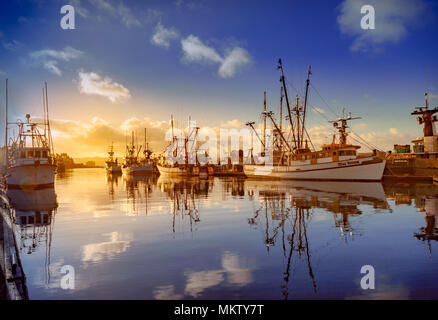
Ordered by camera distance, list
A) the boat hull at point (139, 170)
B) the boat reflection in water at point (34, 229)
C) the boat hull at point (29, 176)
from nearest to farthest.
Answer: the boat reflection in water at point (34, 229)
the boat hull at point (29, 176)
the boat hull at point (139, 170)

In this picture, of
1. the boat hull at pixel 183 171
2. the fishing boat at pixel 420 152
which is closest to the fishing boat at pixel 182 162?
the boat hull at pixel 183 171

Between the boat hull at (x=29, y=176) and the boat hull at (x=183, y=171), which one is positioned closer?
the boat hull at (x=29, y=176)

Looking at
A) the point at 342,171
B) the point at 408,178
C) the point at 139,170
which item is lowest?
the point at 408,178

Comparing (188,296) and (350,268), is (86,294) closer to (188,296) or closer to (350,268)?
(188,296)

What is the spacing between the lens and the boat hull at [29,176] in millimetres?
44844

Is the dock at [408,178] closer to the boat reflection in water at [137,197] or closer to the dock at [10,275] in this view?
the boat reflection in water at [137,197]

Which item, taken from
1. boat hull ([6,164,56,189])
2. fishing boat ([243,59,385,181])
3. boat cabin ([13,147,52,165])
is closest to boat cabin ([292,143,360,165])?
fishing boat ([243,59,385,181])

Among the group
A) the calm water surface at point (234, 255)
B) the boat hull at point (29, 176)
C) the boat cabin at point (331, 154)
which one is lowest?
the calm water surface at point (234, 255)

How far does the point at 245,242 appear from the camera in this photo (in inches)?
514

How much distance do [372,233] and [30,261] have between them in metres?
14.4

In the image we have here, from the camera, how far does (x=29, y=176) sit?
45406 mm

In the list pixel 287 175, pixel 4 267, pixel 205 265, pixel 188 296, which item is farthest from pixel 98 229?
pixel 287 175

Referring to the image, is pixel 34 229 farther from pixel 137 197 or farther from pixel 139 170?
pixel 139 170

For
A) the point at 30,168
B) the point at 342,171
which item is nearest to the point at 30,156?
the point at 30,168
